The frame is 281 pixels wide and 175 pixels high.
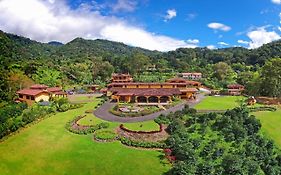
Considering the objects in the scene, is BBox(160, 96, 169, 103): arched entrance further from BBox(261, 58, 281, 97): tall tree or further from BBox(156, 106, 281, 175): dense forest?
BBox(261, 58, 281, 97): tall tree

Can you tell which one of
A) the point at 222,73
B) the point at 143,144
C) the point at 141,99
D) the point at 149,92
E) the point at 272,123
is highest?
the point at 222,73

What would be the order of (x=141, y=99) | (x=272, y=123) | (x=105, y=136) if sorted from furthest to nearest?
(x=141, y=99) → (x=272, y=123) → (x=105, y=136)

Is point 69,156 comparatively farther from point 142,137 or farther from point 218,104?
point 218,104

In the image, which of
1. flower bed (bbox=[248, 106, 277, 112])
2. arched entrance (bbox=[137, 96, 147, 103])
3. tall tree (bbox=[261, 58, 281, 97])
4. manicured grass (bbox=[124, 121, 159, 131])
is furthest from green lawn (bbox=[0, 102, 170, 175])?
tall tree (bbox=[261, 58, 281, 97])

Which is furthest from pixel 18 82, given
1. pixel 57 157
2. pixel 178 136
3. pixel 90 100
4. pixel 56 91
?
pixel 178 136

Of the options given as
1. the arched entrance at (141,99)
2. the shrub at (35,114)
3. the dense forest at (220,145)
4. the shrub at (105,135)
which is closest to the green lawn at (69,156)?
the shrub at (105,135)

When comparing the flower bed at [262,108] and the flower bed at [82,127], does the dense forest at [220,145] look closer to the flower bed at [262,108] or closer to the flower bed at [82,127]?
the flower bed at [262,108]

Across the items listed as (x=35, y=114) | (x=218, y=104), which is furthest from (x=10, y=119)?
(x=218, y=104)
